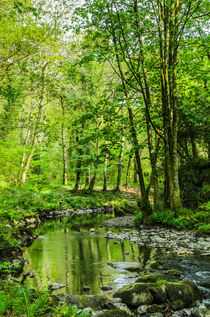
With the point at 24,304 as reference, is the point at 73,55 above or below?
above

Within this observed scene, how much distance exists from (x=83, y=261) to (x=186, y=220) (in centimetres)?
501

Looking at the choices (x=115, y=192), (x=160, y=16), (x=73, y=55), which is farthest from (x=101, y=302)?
(x=115, y=192)

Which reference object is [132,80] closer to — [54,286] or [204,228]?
[204,228]

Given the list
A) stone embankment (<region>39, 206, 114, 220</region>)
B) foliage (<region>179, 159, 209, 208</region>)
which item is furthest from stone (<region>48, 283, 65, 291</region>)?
stone embankment (<region>39, 206, 114, 220</region>)

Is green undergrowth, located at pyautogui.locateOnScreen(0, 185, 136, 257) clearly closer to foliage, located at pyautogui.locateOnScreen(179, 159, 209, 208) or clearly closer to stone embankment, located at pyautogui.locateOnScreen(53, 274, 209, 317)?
stone embankment, located at pyautogui.locateOnScreen(53, 274, 209, 317)

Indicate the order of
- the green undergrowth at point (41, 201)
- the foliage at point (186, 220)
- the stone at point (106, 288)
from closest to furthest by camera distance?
the stone at point (106, 288) → the foliage at point (186, 220) → the green undergrowth at point (41, 201)

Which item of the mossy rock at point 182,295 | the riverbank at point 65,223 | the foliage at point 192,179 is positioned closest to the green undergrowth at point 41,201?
the riverbank at point 65,223

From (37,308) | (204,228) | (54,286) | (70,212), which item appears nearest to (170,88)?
(204,228)

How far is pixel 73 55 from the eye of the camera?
1938 centimetres

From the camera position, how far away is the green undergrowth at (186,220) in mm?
9891

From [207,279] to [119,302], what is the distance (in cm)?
220

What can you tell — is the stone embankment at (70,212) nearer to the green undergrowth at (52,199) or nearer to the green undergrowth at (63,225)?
the green undergrowth at (52,199)

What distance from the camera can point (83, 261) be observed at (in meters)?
7.57

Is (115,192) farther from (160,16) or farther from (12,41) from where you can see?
(12,41)
